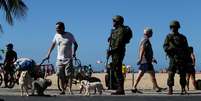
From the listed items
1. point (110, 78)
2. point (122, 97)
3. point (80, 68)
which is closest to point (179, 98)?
point (122, 97)

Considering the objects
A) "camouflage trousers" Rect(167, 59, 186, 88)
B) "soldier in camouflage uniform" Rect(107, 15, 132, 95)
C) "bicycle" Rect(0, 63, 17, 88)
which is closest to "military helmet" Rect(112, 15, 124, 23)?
"soldier in camouflage uniform" Rect(107, 15, 132, 95)

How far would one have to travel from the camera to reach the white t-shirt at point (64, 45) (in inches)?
629

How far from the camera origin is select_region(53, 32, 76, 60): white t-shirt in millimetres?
15969

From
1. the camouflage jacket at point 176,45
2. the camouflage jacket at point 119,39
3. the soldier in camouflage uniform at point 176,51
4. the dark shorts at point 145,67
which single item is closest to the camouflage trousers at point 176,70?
the soldier in camouflage uniform at point 176,51

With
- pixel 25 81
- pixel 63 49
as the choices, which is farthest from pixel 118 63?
pixel 25 81

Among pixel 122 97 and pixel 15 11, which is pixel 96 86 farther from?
pixel 15 11

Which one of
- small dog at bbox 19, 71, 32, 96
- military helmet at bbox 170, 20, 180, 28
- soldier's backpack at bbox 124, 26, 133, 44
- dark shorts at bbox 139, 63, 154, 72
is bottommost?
small dog at bbox 19, 71, 32, 96

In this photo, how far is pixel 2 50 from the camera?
74.2 ft

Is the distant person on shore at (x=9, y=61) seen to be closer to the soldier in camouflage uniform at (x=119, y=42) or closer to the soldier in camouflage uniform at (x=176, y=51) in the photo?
the soldier in camouflage uniform at (x=119, y=42)

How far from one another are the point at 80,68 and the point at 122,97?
24.2 feet

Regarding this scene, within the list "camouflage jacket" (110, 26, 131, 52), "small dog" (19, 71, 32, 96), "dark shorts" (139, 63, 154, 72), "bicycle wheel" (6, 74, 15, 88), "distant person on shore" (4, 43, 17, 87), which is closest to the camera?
"small dog" (19, 71, 32, 96)

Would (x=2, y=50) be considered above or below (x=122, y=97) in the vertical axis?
above

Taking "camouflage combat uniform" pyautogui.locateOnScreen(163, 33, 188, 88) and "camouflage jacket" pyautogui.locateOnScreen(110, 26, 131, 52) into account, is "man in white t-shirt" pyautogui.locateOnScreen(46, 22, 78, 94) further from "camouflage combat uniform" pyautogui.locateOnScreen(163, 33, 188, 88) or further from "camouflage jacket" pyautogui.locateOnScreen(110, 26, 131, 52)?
"camouflage combat uniform" pyautogui.locateOnScreen(163, 33, 188, 88)

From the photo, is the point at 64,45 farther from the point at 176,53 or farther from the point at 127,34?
the point at 176,53
